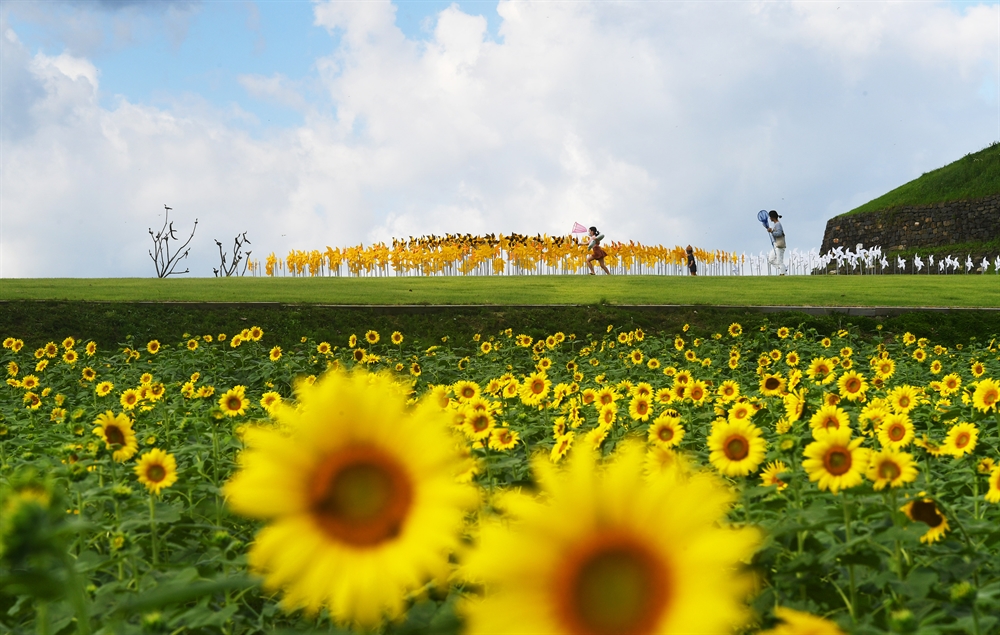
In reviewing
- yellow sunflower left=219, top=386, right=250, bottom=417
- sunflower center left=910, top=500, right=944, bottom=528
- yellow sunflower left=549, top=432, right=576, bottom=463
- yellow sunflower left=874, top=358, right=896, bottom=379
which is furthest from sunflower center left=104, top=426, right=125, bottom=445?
yellow sunflower left=874, top=358, right=896, bottom=379

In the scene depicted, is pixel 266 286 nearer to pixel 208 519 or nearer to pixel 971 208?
pixel 208 519

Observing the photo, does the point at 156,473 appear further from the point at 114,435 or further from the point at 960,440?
the point at 960,440

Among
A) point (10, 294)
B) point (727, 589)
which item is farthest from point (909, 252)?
point (727, 589)

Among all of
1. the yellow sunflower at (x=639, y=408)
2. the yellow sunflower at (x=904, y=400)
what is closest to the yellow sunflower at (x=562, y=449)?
the yellow sunflower at (x=639, y=408)

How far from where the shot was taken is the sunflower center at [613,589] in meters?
0.69

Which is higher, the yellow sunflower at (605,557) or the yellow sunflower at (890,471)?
the yellow sunflower at (605,557)

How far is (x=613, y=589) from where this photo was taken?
70 cm

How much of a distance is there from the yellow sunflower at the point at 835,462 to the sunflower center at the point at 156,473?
1.68 meters

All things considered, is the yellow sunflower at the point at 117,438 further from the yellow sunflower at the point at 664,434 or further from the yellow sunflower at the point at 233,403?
the yellow sunflower at the point at 664,434

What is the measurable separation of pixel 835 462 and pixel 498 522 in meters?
0.86

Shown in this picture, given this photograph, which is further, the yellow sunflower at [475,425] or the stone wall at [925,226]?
the stone wall at [925,226]

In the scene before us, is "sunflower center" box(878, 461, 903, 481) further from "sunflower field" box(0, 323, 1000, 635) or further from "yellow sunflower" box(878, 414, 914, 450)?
"yellow sunflower" box(878, 414, 914, 450)

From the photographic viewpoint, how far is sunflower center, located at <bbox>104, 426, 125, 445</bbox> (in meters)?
2.66

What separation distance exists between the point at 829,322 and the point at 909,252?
25724mm
